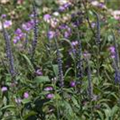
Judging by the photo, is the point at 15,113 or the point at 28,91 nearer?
the point at 15,113

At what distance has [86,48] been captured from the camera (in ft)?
13.6

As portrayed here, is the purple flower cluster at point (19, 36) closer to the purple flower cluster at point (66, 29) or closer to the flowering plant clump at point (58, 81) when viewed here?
the flowering plant clump at point (58, 81)

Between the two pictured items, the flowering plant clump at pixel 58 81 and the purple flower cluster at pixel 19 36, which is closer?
the flowering plant clump at pixel 58 81

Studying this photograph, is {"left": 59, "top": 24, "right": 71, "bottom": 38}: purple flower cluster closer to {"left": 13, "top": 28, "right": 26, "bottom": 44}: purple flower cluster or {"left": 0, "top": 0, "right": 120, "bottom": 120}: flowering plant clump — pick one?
{"left": 0, "top": 0, "right": 120, "bottom": 120}: flowering plant clump

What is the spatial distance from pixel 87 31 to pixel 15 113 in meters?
1.75

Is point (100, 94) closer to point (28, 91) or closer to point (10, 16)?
point (28, 91)

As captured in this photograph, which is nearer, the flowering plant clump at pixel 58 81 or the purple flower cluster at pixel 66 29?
the flowering plant clump at pixel 58 81

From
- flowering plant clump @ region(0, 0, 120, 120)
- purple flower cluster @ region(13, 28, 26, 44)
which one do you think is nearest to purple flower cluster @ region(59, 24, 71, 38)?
flowering plant clump @ region(0, 0, 120, 120)

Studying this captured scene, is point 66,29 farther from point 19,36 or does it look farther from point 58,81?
point 58,81

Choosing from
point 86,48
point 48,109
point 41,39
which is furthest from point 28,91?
point 86,48

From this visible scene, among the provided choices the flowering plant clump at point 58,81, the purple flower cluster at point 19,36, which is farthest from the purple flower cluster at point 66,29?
the purple flower cluster at point 19,36

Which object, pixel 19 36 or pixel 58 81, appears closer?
pixel 58 81

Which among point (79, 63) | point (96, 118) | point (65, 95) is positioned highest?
point (79, 63)

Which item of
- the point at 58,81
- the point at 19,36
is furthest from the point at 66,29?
the point at 58,81
